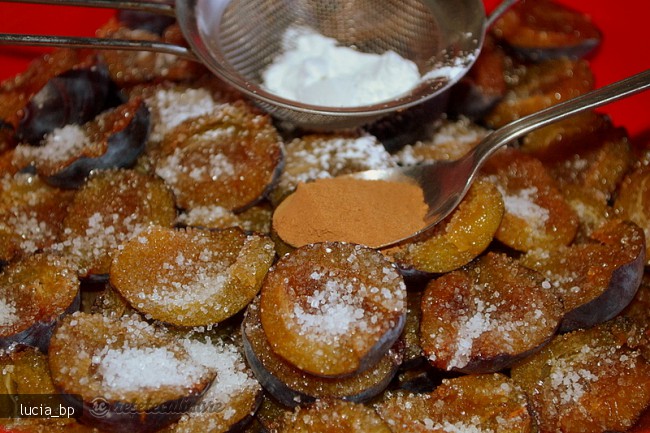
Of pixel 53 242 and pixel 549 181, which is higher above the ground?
pixel 549 181

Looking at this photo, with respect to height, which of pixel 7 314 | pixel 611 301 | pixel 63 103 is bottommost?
pixel 7 314

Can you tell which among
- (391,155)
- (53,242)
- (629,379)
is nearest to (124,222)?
(53,242)

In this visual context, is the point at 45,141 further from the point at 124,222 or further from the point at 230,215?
the point at 230,215

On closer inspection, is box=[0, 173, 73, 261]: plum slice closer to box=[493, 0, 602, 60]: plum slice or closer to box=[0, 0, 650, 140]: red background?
box=[0, 0, 650, 140]: red background

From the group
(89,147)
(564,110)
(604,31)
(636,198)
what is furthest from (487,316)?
(604,31)

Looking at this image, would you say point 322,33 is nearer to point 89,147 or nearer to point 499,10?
point 499,10

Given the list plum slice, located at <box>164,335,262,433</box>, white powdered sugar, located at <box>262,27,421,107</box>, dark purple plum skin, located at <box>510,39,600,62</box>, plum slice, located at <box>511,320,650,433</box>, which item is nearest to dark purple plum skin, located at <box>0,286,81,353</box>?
plum slice, located at <box>164,335,262,433</box>
